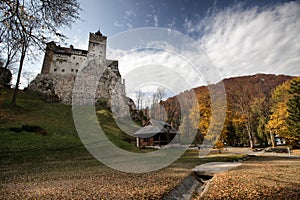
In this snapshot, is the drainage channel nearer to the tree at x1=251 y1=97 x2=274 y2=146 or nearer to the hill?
the hill

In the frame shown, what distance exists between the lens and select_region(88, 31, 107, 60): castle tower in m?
58.8

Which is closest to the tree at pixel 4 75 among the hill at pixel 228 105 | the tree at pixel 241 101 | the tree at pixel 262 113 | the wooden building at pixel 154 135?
the wooden building at pixel 154 135

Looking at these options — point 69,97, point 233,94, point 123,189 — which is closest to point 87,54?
point 69,97

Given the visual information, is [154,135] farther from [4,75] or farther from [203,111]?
[4,75]

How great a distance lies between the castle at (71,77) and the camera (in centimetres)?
4444

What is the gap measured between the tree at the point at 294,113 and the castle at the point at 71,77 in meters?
37.9

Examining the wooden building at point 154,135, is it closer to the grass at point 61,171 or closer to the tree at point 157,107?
the grass at point 61,171

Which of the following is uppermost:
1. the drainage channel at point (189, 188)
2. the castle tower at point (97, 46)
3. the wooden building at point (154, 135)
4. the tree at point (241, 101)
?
the castle tower at point (97, 46)

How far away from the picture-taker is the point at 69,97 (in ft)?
150

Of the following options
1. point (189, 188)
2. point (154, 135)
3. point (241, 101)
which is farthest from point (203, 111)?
point (241, 101)

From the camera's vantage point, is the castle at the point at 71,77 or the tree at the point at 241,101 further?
the castle at the point at 71,77

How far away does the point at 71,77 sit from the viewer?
162 feet

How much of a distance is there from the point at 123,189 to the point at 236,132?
4028 centimetres

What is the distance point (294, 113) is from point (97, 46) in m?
57.7
